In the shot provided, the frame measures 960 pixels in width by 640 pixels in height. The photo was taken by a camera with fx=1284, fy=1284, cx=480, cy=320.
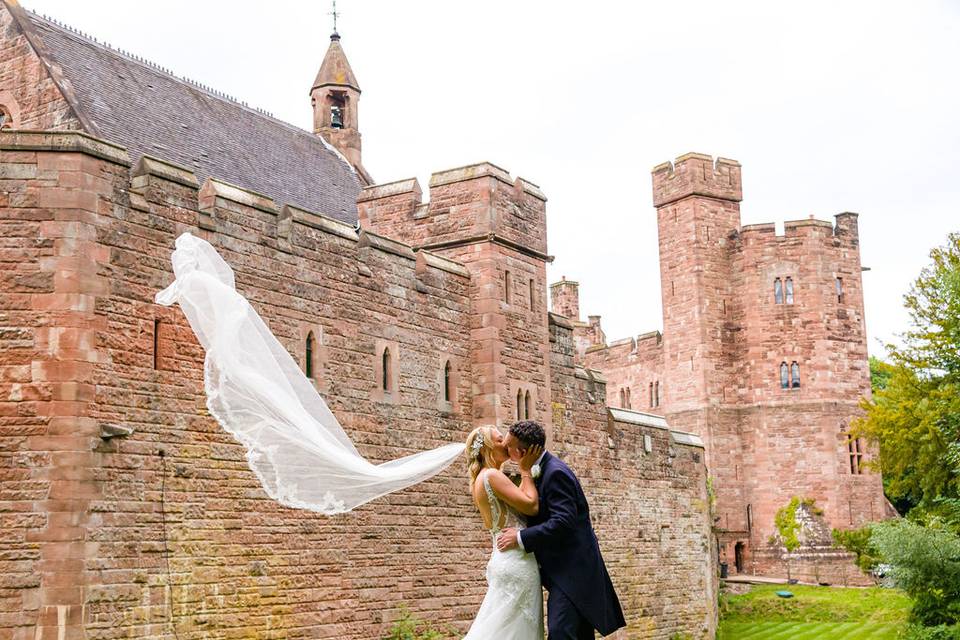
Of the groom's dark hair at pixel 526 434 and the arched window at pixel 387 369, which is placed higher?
the arched window at pixel 387 369

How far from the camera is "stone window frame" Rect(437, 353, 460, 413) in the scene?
736 inches

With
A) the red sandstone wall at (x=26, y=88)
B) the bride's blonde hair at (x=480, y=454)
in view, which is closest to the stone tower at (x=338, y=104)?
the red sandstone wall at (x=26, y=88)

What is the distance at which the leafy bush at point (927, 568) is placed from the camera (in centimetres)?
2570

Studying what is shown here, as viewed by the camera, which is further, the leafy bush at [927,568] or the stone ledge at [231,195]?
the leafy bush at [927,568]

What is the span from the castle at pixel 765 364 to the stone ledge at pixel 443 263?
950 inches

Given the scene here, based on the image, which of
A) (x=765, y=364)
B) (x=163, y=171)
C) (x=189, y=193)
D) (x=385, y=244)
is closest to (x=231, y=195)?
(x=189, y=193)

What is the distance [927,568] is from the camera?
2586 centimetres

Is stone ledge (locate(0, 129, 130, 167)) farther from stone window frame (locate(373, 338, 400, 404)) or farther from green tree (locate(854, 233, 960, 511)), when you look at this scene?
green tree (locate(854, 233, 960, 511))

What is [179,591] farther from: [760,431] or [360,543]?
[760,431]

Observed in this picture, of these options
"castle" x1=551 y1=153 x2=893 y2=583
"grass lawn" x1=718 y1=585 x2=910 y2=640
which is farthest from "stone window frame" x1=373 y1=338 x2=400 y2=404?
"castle" x1=551 y1=153 x2=893 y2=583

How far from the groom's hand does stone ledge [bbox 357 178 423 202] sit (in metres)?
12.5

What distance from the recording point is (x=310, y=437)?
10484mm

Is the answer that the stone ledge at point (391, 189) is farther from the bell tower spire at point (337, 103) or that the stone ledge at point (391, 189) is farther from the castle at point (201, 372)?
the bell tower spire at point (337, 103)

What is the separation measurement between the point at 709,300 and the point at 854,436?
799 cm
